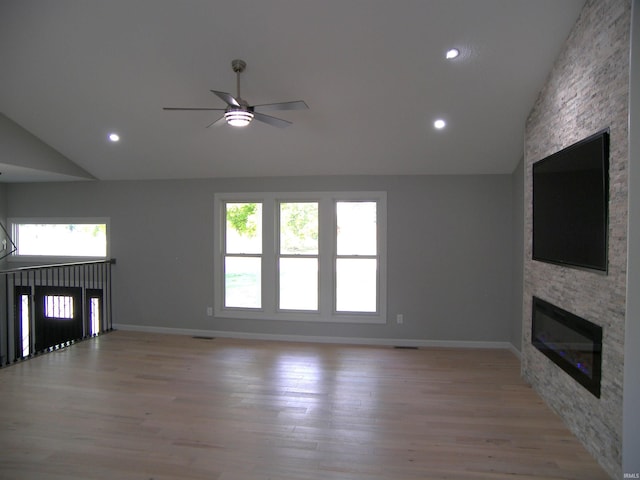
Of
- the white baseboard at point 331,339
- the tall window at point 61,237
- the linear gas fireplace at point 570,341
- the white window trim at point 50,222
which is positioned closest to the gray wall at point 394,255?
the white baseboard at point 331,339

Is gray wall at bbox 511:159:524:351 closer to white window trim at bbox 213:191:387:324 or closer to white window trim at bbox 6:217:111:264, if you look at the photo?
white window trim at bbox 213:191:387:324

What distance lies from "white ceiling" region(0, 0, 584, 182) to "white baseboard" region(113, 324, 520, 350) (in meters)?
2.41

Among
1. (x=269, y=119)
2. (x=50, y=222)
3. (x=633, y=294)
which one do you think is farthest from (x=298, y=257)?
(x=50, y=222)

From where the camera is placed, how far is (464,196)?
5203 mm

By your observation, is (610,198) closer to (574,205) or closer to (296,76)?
(574,205)

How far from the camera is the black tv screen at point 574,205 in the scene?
2570 mm

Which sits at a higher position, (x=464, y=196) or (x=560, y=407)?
(x=464, y=196)

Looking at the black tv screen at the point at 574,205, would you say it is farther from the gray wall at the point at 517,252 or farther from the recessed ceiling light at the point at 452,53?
the recessed ceiling light at the point at 452,53

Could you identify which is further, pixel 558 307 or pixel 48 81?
pixel 48 81

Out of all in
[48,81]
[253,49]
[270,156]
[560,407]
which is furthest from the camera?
[270,156]

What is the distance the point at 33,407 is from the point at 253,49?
383cm

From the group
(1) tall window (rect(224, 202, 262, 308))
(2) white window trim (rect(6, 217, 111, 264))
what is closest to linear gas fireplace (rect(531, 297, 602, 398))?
(1) tall window (rect(224, 202, 262, 308))

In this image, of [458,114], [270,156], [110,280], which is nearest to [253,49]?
[270,156]

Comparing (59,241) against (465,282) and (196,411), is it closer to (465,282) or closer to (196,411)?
(196,411)
